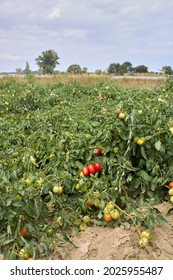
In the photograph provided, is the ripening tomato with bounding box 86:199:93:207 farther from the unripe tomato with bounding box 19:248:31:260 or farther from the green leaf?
the unripe tomato with bounding box 19:248:31:260

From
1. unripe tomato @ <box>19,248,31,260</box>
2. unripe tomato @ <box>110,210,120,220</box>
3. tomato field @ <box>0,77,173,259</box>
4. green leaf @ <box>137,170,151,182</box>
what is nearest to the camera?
unripe tomato @ <box>19,248,31,260</box>

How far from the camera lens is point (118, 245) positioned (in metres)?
1.83

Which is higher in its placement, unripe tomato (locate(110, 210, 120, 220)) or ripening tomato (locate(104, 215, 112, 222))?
unripe tomato (locate(110, 210, 120, 220))

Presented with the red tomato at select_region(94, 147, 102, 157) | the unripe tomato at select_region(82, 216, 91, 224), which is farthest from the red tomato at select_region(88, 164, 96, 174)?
the unripe tomato at select_region(82, 216, 91, 224)

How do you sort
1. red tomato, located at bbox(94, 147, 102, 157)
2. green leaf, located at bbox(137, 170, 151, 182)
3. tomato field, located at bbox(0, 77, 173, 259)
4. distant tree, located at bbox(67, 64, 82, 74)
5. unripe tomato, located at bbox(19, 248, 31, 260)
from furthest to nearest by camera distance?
distant tree, located at bbox(67, 64, 82, 74) → red tomato, located at bbox(94, 147, 102, 157) → green leaf, located at bbox(137, 170, 151, 182) → tomato field, located at bbox(0, 77, 173, 259) → unripe tomato, located at bbox(19, 248, 31, 260)

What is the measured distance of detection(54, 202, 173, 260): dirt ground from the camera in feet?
5.86

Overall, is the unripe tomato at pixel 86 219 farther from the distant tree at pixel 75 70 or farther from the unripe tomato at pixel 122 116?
the distant tree at pixel 75 70

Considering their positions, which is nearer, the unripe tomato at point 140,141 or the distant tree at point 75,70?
the unripe tomato at point 140,141

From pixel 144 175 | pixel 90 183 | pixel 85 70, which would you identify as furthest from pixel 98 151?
pixel 85 70

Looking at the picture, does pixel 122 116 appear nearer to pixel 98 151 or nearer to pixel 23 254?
pixel 98 151

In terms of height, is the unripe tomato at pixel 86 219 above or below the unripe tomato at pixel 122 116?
below

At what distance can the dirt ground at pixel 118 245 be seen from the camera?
179 cm

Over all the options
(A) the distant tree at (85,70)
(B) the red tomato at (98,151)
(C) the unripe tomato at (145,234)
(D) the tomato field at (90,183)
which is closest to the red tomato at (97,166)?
(D) the tomato field at (90,183)

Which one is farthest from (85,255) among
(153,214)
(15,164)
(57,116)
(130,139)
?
(57,116)
